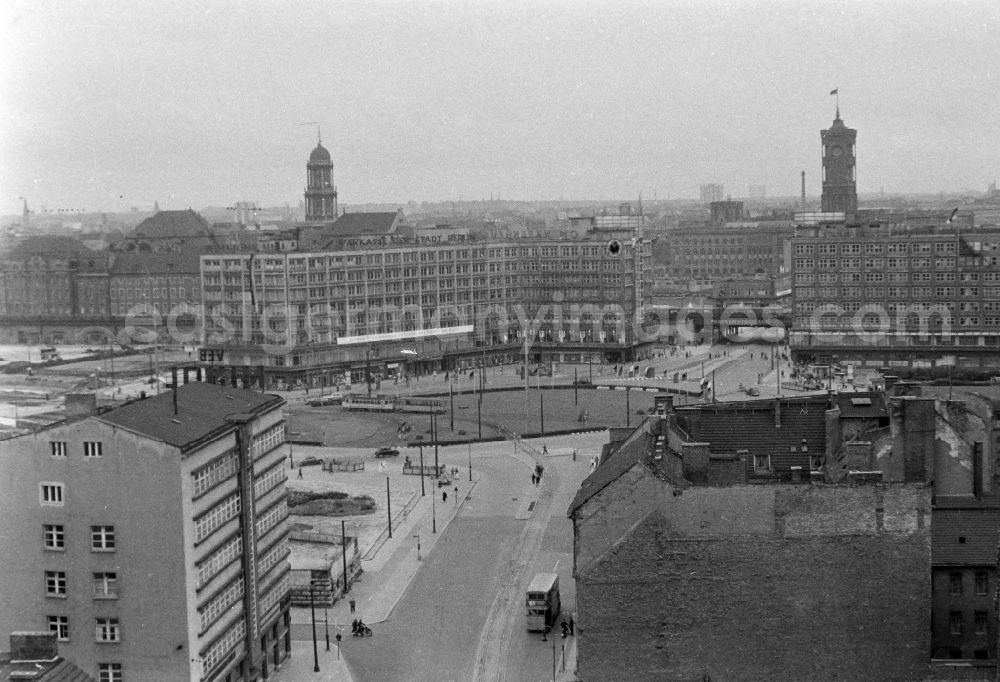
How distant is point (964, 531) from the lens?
143 feet

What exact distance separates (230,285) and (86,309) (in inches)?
1511

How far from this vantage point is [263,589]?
146 ft

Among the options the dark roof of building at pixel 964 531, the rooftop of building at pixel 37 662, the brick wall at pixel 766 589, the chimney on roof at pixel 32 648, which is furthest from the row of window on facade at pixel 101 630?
the dark roof of building at pixel 964 531

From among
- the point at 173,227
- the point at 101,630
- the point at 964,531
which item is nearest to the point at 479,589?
the point at 964,531

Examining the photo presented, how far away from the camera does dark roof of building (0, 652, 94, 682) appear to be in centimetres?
2398

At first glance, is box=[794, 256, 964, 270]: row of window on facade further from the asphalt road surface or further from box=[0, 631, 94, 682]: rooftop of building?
box=[0, 631, 94, 682]: rooftop of building

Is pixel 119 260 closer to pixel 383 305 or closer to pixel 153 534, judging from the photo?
pixel 383 305

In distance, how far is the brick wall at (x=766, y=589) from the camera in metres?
39.1

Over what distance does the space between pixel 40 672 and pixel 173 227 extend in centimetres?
16623

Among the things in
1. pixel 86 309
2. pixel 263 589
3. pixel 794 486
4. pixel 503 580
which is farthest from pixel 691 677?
pixel 86 309

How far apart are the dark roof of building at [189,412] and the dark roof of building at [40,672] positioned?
44.0ft

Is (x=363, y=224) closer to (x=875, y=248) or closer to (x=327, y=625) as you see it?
(x=875, y=248)

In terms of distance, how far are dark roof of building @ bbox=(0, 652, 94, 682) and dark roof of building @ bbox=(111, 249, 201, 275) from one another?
13073cm

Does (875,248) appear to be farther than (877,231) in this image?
No
